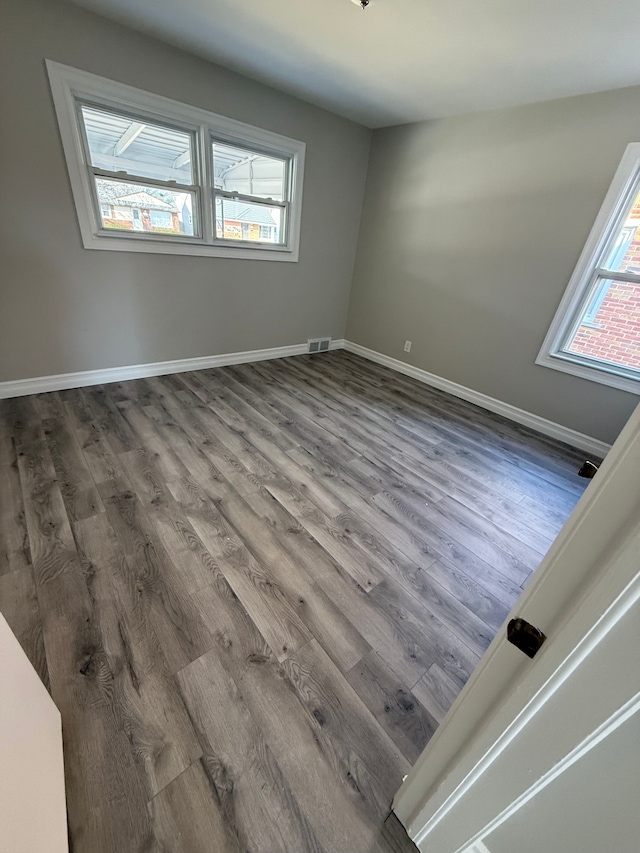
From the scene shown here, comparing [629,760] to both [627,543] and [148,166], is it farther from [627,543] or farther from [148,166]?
[148,166]

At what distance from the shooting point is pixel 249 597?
1.42 m

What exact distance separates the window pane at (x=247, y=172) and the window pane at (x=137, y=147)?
270 millimetres

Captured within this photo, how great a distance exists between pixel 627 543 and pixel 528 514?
6.64ft

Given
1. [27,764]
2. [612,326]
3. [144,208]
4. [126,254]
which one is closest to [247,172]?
[144,208]

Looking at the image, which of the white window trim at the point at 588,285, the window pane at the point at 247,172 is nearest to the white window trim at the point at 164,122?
the window pane at the point at 247,172

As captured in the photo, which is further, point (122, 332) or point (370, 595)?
point (122, 332)

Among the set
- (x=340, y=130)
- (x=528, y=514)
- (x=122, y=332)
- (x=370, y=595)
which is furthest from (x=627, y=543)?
(x=340, y=130)

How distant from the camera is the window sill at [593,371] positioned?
8.43ft

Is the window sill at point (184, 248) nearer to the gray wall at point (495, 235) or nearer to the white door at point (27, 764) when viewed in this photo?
the gray wall at point (495, 235)

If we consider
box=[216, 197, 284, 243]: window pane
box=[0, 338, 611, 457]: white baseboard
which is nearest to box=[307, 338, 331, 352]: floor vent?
box=[0, 338, 611, 457]: white baseboard

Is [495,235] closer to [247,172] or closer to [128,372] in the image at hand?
[247,172]

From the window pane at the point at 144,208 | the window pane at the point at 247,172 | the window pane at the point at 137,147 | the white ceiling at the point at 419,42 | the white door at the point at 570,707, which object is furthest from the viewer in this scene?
the window pane at the point at 247,172

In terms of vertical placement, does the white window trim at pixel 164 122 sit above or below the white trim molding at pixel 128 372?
above

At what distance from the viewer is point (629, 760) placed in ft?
1.35
